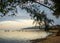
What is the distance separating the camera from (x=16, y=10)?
15344 mm

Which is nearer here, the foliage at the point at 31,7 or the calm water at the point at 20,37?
the foliage at the point at 31,7

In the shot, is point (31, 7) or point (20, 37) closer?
point (31, 7)

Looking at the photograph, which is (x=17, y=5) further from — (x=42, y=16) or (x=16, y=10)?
(x=42, y=16)

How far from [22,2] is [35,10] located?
1.81 meters

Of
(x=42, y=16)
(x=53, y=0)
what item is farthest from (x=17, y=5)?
(x=53, y=0)

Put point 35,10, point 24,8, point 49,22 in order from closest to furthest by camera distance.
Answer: point 24,8
point 35,10
point 49,22

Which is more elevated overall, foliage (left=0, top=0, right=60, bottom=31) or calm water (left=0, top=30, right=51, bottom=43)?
foliage (left=0, top=0, right=60, bottom=31)

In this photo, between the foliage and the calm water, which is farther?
the calm water

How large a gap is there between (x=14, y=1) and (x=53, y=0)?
480 cm

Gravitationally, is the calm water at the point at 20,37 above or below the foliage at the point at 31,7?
below

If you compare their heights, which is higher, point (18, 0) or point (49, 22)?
point (18, 0)

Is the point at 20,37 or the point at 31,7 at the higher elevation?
the point at 31,7

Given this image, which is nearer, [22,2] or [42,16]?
[22,2]

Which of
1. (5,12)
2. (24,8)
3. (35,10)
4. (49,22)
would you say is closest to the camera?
(5,12)
